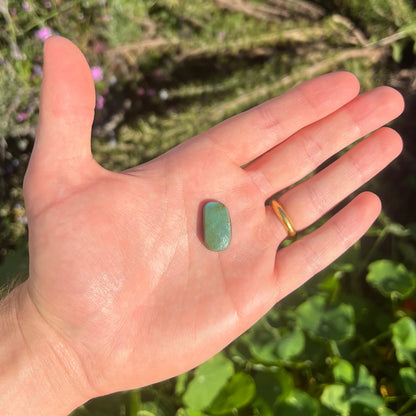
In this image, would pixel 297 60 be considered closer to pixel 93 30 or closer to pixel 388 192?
pixel 388 192

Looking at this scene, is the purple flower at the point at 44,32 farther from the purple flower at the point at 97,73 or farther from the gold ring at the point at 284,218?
the gold ring at the point at 284,218

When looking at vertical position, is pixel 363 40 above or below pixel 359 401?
above

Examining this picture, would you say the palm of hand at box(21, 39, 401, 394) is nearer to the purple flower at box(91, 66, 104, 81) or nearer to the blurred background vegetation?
the blurred background vegetation

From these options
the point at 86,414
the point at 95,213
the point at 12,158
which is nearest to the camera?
the point at 95,213

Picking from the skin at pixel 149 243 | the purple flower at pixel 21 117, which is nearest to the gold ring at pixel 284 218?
the skin at pixel 149 243

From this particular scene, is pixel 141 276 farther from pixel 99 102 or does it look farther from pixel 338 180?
pixel 99 102

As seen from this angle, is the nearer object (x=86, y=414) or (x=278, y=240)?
(x=278, y=240)

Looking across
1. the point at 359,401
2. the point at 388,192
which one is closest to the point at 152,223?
the point at 359,401
